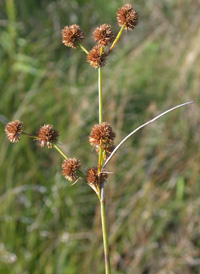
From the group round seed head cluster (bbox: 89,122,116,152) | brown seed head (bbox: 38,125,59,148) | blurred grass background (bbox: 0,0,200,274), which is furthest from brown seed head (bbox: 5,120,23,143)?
blurred grass background (bbox: 0,0,200,274)

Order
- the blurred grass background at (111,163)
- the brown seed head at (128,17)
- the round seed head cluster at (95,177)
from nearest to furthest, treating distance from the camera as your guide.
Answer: the round seed head cluster at (95,177) → the brown seed head at (128,17) → the blurred grass background at (111,163)

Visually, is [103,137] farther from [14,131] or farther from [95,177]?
[14,131]

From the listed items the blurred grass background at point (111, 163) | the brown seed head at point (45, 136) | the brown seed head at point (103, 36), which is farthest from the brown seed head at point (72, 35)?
the blurred grass background at point (111, 163)

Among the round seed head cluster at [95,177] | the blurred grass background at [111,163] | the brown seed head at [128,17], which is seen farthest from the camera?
the blurred grass background at [111,163]

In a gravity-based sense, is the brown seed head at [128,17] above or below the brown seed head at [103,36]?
above

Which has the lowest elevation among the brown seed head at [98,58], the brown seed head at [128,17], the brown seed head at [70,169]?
the brown seed head at [70,169]

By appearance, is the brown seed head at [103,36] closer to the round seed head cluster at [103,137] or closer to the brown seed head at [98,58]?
the brown seed head at [98,58]

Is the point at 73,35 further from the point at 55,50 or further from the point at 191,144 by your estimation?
the point at 55,50

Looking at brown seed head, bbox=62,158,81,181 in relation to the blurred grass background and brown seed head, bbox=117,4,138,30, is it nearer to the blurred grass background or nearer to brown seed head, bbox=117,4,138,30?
brown seed head, bbox=117,4,138,30

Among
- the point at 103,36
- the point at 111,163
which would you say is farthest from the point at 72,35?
the point at 111,163
